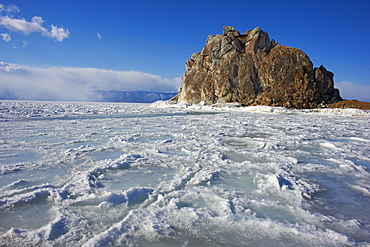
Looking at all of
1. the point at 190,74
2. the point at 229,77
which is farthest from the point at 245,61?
the point at 190,74

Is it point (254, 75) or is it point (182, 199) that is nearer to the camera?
point (182, 199)

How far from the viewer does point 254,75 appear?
157 ft

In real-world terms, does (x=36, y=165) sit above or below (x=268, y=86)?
below

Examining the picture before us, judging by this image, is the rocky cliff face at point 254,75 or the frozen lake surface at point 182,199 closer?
the frozen lake surface at point 182,199

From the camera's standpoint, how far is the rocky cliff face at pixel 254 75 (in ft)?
139

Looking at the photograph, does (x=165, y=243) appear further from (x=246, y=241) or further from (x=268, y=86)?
(x=268, y=86)

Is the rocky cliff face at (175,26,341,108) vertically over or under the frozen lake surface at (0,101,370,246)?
over

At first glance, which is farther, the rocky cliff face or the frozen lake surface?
the rocky cliff face

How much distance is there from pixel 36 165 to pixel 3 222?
2.84 metres

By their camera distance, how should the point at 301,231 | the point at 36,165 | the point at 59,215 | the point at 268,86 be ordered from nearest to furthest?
the point at 301,231, the point at 59,215, the point at 36,165, the point at 268,86

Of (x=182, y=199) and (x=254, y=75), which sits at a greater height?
(x=254, y=75)

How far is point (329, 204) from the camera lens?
11.6ft

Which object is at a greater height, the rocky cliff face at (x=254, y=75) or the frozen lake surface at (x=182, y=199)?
the rocky cliff face at (x=254, y=75)

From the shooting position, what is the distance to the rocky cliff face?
4228 centimetres
